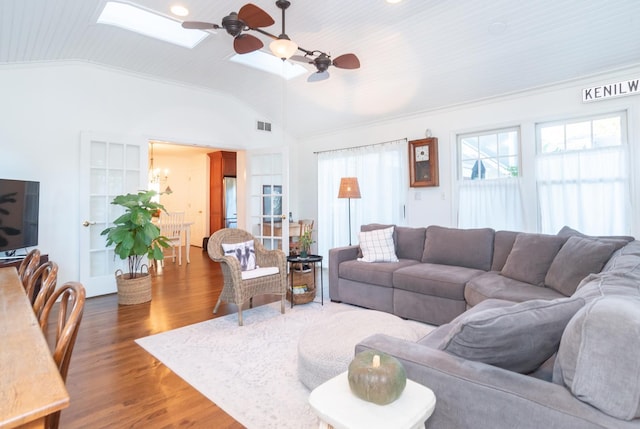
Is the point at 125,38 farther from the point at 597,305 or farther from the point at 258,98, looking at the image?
the point at 597,305

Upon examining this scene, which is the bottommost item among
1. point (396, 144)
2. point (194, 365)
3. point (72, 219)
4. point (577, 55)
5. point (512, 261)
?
point (194, 365)

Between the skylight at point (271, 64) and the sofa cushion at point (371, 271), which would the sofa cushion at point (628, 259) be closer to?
the sofa cushion at point (371, 271)

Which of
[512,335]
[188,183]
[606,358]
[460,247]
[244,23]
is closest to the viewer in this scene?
[606,358]

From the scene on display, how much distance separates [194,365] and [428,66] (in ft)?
13.1

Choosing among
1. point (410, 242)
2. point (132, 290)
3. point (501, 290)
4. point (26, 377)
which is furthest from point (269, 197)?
point (26, 377)

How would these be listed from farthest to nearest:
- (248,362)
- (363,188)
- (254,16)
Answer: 1. (363,188)
2. (254,16)
3. (248,362)

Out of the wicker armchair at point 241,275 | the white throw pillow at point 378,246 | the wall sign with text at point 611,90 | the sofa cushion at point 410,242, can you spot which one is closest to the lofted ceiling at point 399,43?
the wall sign with text at point 611,90

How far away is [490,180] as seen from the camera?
4.35 m

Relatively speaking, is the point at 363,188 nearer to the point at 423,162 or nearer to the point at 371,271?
the point at 423,162

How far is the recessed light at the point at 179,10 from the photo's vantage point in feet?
10.8

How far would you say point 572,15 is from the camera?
3.01m

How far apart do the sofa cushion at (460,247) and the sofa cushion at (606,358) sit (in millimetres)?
2508

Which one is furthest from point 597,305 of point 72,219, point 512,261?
point 72,219

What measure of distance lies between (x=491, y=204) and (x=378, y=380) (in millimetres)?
3974
